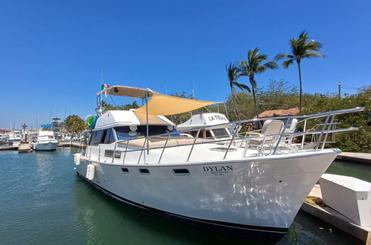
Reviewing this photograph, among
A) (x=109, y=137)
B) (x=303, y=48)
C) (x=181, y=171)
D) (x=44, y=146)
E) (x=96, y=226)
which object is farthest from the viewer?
(x=44, y=146)

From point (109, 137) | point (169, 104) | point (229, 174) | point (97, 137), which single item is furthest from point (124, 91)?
point (229, 174)

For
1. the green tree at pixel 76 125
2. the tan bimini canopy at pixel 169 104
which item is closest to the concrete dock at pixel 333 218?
the tan bimini canopy at pixel 169 104

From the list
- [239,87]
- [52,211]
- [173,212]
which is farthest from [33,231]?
[239,87]

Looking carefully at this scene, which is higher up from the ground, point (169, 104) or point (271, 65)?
point (271, 65)

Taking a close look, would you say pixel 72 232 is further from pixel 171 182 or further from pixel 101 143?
pixel 101 143

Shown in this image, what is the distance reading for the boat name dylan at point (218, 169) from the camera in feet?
18.2

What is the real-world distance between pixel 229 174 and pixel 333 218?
3118 mm

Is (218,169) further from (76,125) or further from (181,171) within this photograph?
(76,125)

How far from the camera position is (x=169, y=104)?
8.23 m

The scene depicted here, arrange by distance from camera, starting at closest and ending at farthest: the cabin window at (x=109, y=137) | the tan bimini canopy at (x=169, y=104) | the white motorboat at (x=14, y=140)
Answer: the tan bimini canopy at (x=169, y=104), the cabin window at (x=109, y=137), the white motorboat at (x=14, y=140)

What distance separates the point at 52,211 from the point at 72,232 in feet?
7.69

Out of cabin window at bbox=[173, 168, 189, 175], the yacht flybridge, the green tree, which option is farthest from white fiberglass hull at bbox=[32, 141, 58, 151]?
cabin window at bbox=[173, 168, 189, 175]

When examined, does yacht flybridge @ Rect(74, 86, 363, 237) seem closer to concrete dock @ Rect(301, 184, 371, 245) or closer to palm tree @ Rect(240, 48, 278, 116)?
concrete dock @ Rect(301, 184, 371, 245)

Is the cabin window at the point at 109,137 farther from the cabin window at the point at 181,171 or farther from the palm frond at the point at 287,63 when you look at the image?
the palm frond at the point at 287,63
